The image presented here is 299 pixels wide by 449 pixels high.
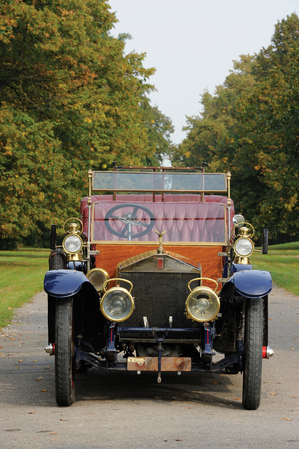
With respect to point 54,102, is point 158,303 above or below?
below

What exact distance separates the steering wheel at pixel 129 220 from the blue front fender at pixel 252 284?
1744 millimetres

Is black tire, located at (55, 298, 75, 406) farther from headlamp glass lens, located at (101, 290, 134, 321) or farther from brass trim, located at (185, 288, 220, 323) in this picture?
brass trim, located at (185, 288, 220, 323)

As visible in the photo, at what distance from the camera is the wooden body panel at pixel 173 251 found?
744 cm

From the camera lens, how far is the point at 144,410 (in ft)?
19.5

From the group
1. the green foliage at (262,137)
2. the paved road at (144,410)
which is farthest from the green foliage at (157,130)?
the paved road at (144,410)

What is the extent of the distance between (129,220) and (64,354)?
227 cm

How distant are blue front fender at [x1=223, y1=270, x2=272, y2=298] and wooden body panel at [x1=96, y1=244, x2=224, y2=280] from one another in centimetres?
114

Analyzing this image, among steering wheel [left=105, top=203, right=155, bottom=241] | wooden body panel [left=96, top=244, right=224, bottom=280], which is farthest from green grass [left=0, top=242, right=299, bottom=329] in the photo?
wooden body panel [left=96, top=244, right=224, bottom=280]

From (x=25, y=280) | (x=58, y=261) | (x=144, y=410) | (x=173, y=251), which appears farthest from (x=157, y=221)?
(x=25, y=280)

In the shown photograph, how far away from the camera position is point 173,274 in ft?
21.0

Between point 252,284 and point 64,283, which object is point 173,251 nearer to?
point 252,284

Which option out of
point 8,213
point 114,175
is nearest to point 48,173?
point 8,213

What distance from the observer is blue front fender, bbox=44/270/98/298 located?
19.8ft

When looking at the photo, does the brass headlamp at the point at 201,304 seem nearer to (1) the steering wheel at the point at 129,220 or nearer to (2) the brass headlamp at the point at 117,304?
(2) the brass headlamp at the point at 117,304
